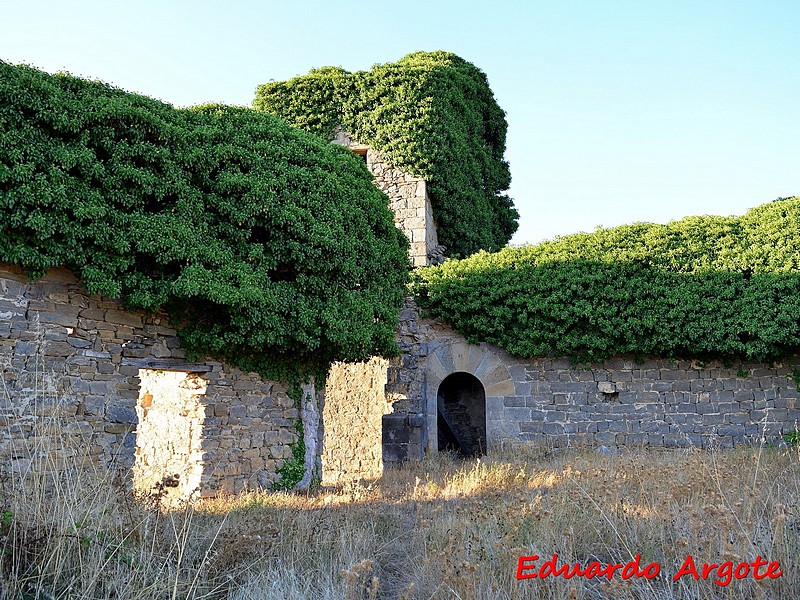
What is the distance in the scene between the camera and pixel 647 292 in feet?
37.6

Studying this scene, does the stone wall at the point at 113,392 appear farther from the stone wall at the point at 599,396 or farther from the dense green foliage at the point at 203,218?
the stone wall at the point at 599,396

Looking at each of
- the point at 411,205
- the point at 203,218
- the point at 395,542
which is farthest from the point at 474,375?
the point at 395,542

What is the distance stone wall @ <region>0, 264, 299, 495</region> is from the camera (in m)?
6.32

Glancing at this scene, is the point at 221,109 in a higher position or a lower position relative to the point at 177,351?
higher

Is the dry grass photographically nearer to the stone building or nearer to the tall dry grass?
the tall dry grass

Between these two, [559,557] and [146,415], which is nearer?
[559,557]

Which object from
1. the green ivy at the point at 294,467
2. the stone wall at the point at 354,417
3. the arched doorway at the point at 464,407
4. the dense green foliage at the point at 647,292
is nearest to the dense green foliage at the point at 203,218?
the green ivy at the point at 294,467

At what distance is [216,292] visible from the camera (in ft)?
23.4

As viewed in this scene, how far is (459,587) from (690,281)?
9.22 meters

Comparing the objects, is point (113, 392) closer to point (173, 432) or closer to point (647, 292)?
point (173, 432)

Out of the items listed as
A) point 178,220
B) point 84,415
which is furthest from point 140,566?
point 178,220

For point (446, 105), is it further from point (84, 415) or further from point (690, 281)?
point (84, 415)

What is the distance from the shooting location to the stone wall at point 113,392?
632 centimetres

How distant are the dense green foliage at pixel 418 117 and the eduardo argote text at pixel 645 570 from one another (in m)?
12.0
